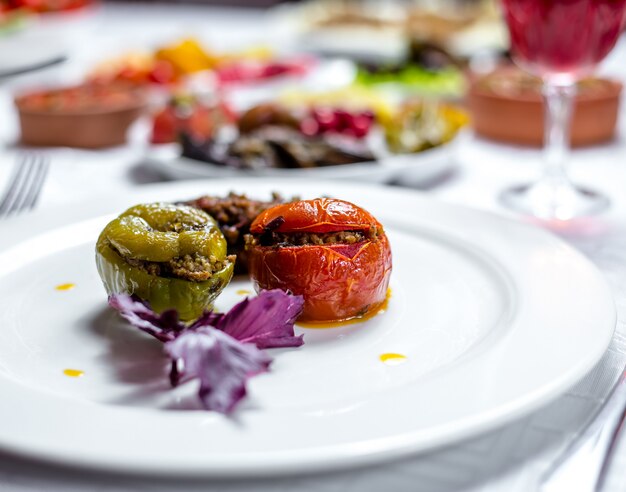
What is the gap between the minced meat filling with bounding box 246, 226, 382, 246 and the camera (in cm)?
126

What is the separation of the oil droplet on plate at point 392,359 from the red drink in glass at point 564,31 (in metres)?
1.00

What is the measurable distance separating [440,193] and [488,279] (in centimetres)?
70

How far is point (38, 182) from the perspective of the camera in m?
2.03

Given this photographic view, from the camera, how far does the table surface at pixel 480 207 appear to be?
87 cm

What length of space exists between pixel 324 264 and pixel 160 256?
0.24m

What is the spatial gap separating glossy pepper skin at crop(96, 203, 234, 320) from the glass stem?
963mm

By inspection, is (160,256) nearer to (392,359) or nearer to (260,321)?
(260,321)

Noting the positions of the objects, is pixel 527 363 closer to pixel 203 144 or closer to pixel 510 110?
pixel 203 144

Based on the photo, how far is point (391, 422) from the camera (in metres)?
0.87

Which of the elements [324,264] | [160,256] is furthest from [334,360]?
[160,256]

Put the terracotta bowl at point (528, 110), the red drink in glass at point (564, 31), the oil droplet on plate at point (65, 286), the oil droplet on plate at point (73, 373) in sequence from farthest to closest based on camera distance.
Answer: the terracotta bowl at point (528, 110), the red drink in glass at point (564, 31), the oil droplet on plate at point (65, 286), the oil droplet on plate at point (73, 373)

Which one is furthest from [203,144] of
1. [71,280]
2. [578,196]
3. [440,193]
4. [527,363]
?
[527,363]

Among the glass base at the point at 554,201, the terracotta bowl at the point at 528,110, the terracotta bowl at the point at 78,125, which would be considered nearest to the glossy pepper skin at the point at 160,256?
the glass base at the point at 554,201

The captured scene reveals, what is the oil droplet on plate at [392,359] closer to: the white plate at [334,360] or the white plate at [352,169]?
the white plate at [334,360]
